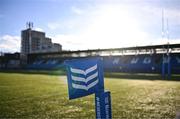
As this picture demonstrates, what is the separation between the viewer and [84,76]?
4527 mm

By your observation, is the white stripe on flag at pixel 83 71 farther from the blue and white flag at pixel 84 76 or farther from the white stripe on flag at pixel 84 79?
the white stripe on flag at pixel 84 79

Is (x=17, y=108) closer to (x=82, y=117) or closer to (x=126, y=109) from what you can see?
(x=82, y=117)

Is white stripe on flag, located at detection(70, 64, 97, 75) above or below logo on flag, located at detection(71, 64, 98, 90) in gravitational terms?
above

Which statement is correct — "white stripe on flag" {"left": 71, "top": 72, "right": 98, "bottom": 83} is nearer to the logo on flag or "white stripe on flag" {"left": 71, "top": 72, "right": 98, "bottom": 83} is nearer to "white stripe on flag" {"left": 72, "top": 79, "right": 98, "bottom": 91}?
the logo on flag

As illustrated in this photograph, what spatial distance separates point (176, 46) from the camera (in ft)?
153

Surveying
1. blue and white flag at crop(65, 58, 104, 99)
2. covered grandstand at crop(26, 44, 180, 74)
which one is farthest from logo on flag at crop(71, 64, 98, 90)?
covered grandstand at crop(26, 44, 180, 74)

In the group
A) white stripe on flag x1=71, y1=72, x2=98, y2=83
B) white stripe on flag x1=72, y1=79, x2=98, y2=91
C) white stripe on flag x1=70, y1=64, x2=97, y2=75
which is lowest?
white stripe on flag x1=72, y1=79, x2=98, y2=91

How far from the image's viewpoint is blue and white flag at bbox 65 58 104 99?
4430mm

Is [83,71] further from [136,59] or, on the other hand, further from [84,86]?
[136,59]

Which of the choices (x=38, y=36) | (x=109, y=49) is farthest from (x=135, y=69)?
(x=38, y=36)

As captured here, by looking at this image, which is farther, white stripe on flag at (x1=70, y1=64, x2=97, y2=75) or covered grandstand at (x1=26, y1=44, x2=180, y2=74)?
covered grandstand at (x1=26, y1=44, x2=180, y2=74)

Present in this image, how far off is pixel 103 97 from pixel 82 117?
161 inches

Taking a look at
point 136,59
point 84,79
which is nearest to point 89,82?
point 84,79

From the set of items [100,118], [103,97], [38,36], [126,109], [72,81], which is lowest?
[126,109]
